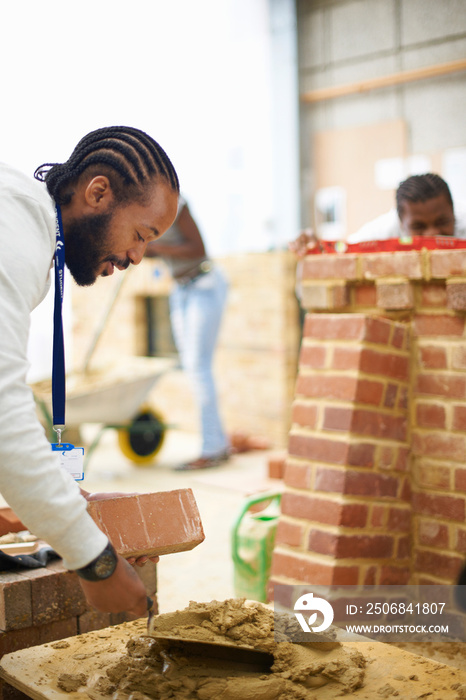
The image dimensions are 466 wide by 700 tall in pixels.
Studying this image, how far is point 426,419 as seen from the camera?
7.65 ft

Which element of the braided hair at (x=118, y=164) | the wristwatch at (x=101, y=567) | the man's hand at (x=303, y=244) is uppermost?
the braided hair at (x=118, y=164)

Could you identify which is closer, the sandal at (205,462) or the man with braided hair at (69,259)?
the man with braided hair at (69,259)

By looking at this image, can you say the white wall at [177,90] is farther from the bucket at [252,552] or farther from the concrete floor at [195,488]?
the bucket at [252,552]

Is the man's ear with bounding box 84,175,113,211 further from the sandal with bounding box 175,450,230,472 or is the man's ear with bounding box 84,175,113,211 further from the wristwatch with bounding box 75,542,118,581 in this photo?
the sandal with bounding box 175,450,230,472

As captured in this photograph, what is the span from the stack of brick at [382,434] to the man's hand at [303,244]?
156 mm

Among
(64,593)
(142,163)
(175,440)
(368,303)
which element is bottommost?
(175,440)

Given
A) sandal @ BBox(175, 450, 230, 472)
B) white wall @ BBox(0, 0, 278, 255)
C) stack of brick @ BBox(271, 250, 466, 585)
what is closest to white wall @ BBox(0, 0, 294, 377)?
white wall @ BBox(0, 0, 278, 255)

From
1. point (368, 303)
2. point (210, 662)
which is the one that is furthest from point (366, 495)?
point (210, 662)

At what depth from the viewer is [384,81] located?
5879 millimetres

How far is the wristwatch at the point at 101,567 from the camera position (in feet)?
4.14

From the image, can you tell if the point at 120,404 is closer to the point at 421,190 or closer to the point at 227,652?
the point at 421,190

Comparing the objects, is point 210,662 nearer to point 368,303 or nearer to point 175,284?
point 368,303

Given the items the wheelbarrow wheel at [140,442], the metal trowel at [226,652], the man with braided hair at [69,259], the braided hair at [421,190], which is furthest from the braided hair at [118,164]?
the wheelbarrow wheel at [140,442]

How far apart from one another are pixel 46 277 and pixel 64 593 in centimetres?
86
